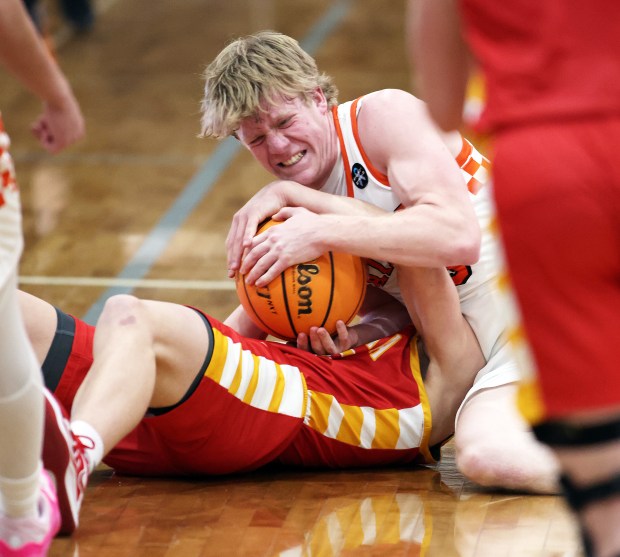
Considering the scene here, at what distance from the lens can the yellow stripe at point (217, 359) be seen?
9.08 feet

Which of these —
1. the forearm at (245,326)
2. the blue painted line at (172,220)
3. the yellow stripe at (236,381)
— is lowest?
the blue painted line at (172,220)

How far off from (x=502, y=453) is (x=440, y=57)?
4.32 feet

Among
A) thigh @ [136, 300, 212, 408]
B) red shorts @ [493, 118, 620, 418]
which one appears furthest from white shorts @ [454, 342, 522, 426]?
red shorts @ [493, 118, 620, 418]

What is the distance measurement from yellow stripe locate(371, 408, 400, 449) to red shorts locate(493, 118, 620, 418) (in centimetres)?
150

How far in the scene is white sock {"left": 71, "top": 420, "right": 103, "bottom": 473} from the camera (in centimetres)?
252

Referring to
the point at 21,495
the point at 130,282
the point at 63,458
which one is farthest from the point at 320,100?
the point at 130,282

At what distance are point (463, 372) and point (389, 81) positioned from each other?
4386 mm

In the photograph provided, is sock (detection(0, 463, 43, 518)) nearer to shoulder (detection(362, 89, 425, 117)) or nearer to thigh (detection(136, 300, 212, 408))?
thigh (detection(136, 300, 212, 408))

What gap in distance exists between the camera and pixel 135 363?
2.64 meters

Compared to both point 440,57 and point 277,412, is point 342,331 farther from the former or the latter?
point 440,57

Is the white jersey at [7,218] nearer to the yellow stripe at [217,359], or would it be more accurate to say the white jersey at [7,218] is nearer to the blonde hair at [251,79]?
the yellow stripe at [217,359]

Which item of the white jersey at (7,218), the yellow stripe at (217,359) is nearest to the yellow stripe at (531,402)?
the white jersey at (7,218)

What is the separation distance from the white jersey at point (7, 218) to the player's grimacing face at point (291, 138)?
3.64 feet

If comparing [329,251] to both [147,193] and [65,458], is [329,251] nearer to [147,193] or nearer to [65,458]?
[65,458]
